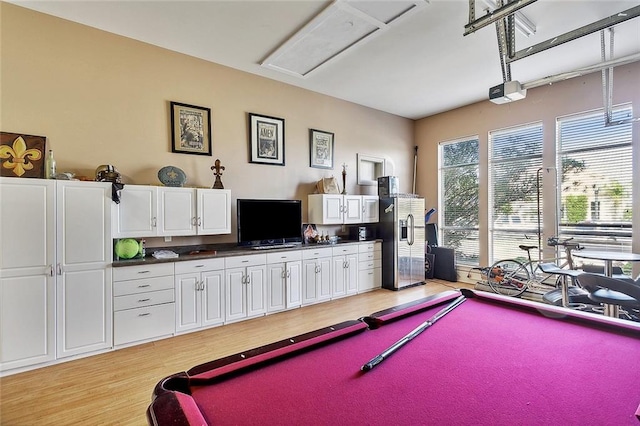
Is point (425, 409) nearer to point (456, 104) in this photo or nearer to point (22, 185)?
point (22, 185)

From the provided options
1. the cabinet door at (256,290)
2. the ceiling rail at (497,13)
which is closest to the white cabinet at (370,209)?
the cabinet door at (256,290)

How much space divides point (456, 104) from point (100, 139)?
607 cm

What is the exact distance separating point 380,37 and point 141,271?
3895 millimetres

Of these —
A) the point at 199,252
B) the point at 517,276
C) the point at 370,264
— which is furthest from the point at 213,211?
the point at 517,276

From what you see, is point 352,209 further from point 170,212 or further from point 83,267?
point 83,267

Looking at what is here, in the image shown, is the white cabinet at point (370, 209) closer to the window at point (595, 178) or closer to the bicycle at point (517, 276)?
the bicycle at point (517, 276)

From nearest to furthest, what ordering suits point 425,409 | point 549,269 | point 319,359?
1. point 425,409
2. point 319,359
3. point 549,269

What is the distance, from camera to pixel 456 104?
609cm

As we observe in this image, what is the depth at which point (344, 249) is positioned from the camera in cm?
521

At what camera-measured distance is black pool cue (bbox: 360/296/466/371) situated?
4.43 ft

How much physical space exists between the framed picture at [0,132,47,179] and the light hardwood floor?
1878 millimetres

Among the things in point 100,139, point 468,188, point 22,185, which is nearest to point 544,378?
point 22,185

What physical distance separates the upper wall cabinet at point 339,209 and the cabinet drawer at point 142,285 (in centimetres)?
249

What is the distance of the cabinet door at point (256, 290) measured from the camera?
13.5 ft
